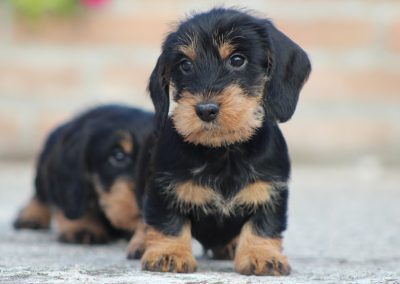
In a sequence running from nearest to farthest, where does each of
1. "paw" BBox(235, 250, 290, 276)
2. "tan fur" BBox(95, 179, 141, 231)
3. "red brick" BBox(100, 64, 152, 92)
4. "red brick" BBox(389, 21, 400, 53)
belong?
"paw" BBox(235, 250, 290, 276) → "tan fur" BBox(95, 179, 141, 231) → "red brick" BBox(389, 21, 400, 53) → "red brick" BBox(100, 64, 152, 92)

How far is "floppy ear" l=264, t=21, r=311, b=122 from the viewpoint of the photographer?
423 cm

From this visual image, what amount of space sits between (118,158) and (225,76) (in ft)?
5.02

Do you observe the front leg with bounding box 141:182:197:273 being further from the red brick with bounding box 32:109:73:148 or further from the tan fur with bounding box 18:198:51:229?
the red brick with bounding box 32:109:73:148

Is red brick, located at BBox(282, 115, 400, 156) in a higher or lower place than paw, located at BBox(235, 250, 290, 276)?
lower

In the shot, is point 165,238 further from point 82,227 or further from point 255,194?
point 82,227

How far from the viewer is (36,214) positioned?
6.30 meters

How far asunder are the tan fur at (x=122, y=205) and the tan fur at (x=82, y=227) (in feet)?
0.76

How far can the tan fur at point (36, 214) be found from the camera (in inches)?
246

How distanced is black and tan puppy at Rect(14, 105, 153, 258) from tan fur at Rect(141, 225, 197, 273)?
92 centimetres

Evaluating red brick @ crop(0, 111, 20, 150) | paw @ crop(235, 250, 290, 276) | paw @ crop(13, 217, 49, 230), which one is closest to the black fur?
paw @ crop(13, 217, 49, 230)

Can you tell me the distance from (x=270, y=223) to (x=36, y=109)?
5.69 metres

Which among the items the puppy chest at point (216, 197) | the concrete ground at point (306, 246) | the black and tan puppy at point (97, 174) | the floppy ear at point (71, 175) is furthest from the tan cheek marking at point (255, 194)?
the floppy ear at point (71, 175)

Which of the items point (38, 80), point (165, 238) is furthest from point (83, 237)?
point (38, 80)

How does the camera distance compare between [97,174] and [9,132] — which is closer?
[97,174]
